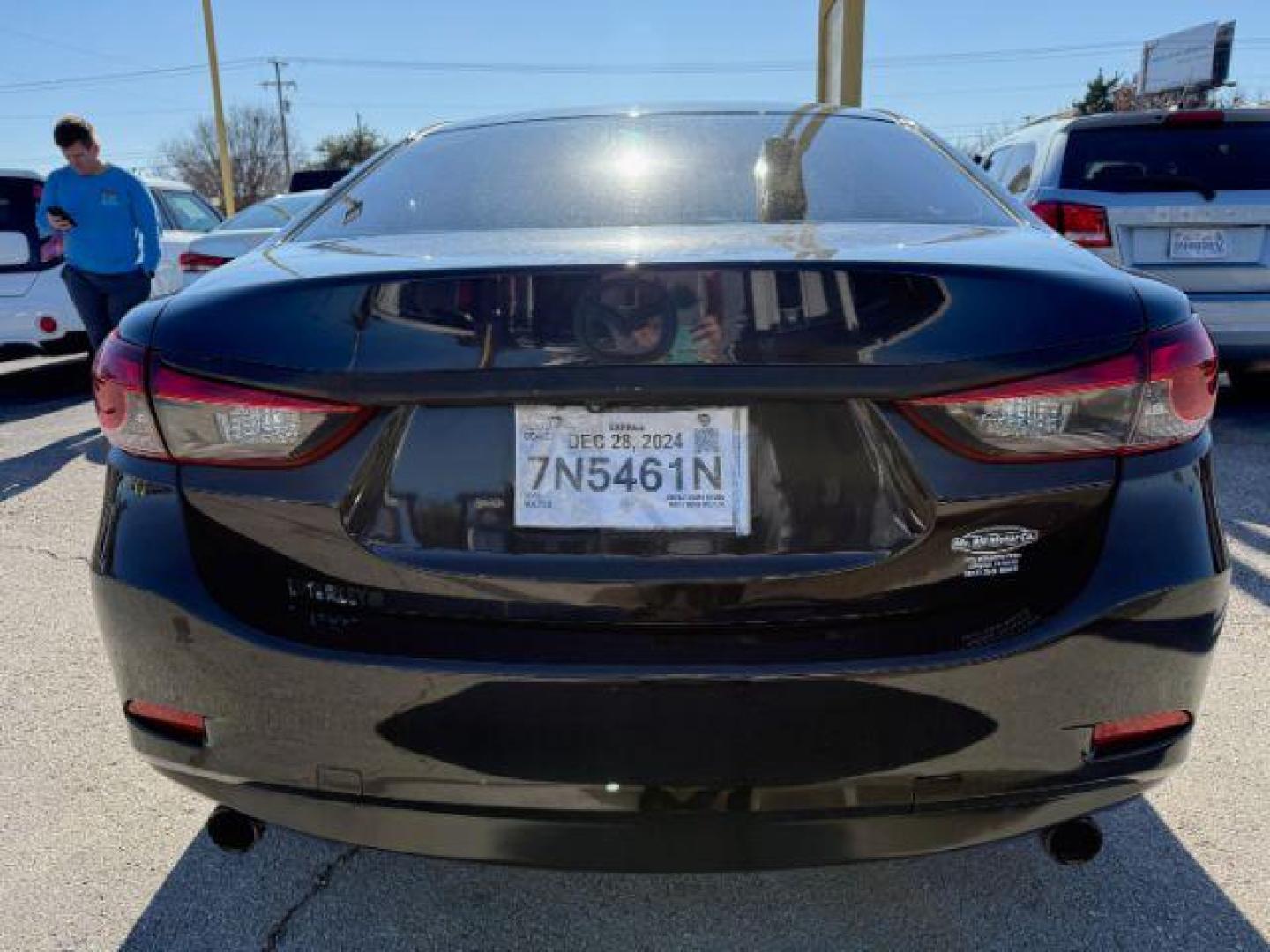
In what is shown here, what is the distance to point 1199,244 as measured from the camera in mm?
5492

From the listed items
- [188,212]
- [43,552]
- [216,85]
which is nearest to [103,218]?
[43,552]

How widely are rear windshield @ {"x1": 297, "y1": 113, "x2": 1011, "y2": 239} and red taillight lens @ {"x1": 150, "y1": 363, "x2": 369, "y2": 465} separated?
59 cm

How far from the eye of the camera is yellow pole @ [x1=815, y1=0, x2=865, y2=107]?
Result: 870cm

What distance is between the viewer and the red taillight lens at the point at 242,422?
1452mm

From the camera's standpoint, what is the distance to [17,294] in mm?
7250

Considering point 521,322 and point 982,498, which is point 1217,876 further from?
point 521,322

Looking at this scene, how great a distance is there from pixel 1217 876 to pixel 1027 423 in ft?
3.83

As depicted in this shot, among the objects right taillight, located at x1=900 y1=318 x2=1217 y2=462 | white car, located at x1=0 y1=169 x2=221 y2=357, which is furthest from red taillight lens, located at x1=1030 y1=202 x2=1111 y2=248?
white car, located at x1=0 y1=169 x2=221 y2=357

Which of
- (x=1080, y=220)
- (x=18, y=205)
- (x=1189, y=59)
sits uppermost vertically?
(x=1189, y=59)

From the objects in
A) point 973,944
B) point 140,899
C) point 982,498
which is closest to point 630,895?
point 973,944

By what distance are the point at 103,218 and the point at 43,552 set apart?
9.23ft

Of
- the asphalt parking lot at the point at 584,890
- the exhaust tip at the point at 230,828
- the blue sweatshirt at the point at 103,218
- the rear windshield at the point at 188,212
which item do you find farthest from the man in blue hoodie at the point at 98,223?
the exhaust tip at the point at 230,828

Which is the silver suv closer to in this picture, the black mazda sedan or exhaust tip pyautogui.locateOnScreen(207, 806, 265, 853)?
the black mazda sedan

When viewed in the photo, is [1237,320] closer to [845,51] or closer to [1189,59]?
[845,51]
